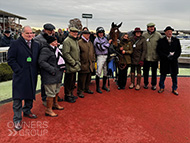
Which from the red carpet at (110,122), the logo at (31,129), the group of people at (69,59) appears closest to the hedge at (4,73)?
the red carpet at (110,122)

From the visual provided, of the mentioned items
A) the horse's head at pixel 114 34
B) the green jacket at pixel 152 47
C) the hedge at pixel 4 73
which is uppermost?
the horse's head at pixel 114 34

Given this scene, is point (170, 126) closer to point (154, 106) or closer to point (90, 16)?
point (154, 106)

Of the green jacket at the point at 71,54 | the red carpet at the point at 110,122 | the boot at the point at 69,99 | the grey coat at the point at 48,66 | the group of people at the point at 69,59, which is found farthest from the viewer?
the boot at the point at 69,99

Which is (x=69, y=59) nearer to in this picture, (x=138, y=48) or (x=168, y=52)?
(x=138, y=48)

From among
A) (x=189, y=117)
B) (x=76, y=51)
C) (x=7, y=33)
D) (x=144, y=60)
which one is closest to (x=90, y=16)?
(x=7, y=33)

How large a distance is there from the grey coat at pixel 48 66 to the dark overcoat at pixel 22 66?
5.8 inches

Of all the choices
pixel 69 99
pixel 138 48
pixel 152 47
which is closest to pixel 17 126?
pixel 69 99

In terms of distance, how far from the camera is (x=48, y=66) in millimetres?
3297

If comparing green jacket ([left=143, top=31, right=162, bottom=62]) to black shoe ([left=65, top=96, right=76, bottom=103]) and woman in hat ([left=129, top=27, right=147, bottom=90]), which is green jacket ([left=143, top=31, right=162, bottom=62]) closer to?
woman in hat ([left=129, top=27, right=147, bottom=90])

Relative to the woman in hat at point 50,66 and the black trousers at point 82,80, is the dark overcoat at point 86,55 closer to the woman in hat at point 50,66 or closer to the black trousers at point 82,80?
the black trousers at point 82,80

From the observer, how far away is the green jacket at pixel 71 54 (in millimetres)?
4133

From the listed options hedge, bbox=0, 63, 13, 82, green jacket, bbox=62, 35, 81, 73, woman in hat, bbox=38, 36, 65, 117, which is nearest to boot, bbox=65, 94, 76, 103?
green jacket, bbox=62, 35, 81, 73

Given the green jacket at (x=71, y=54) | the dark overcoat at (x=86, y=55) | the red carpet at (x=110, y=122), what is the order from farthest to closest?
1. the dark overcoat at (x=86, y=55)
2. the green jacket at (x=71, y=54)
3. the red carpet at (x=110, y=122)

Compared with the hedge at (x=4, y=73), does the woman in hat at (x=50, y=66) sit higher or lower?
higher
